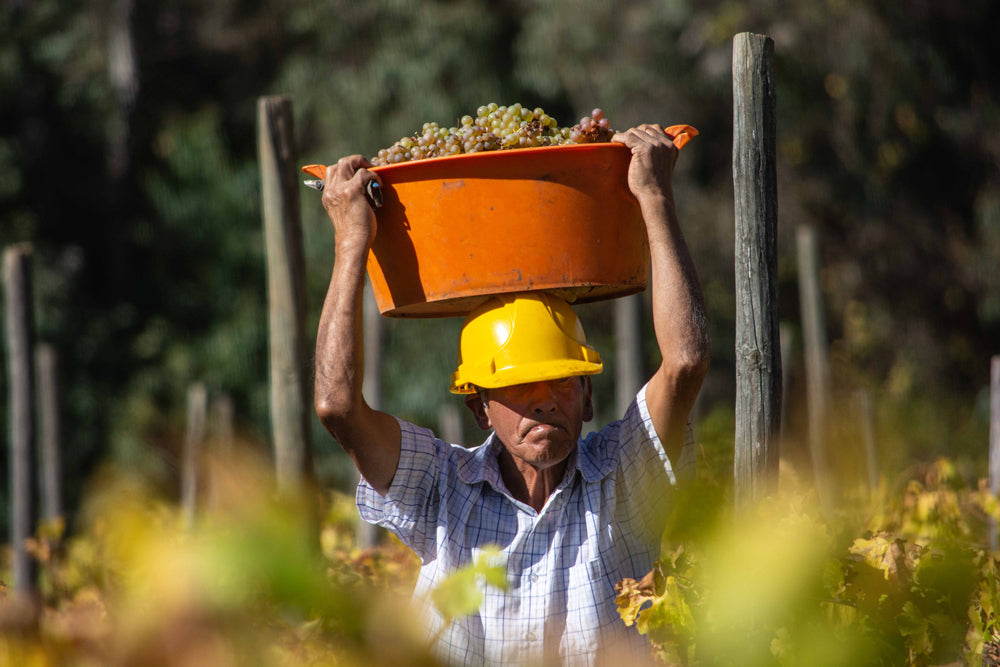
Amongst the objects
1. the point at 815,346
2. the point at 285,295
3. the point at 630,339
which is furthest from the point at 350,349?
the point at 815,346

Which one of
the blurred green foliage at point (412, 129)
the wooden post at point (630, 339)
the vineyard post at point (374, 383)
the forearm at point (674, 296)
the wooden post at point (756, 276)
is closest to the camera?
A: the forearm at point (674, 296)

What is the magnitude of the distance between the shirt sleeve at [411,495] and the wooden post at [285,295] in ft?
3.96

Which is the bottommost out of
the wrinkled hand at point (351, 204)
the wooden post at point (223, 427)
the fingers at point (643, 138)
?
the wooden post at point (223, 427)

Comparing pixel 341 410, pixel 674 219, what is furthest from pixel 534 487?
pixel 674 219

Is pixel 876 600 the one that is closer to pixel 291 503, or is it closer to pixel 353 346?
pixel 353 346

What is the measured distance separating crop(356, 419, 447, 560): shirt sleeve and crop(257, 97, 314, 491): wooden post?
1.21m

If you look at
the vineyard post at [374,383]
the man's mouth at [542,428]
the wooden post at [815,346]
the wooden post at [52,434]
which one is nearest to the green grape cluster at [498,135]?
the man's mouth at [542,428]

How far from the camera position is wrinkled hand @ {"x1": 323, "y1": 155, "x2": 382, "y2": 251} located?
2.16 metres

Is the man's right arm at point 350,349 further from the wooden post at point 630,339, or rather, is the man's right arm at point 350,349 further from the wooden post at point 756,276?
the wooden post at point 630,339

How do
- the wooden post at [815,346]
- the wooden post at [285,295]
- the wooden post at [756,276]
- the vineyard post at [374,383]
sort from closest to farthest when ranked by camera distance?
Result: the wooden post at [756,276] < the wooden post at [285,295] < the vineyard post at [374,383] < the wooden post at [815,346]

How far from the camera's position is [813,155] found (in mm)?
11961

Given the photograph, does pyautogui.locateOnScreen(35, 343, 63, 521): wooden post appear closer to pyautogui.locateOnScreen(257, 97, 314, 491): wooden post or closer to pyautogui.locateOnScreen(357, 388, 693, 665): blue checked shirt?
pyautogui.locateOnScreen(257, 97, 314, 491): wooden post

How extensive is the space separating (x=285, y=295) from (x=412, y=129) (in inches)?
349

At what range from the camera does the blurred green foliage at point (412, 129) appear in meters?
11.4
